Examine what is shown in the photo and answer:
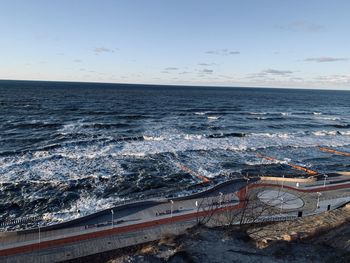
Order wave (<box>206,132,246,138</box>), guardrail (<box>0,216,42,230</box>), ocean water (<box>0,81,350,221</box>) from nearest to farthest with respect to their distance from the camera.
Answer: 1. guardrail (<box>0,216,42,230</box>)
2. ocean water (<box>0,81,350,221</box>)
3. wave (<box>206,132,246,138</box>)

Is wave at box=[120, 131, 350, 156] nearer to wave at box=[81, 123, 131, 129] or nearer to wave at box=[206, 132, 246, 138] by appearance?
wave at box=[206, 132, 246, 138]

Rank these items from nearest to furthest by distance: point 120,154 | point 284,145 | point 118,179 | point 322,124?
point 118,179, point 120,154, point 284,145, point 322,124

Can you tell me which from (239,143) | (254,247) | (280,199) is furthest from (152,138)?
(254,247)

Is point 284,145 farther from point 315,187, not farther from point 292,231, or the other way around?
point 292,231

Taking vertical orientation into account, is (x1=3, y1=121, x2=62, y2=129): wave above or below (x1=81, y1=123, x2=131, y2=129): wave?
below

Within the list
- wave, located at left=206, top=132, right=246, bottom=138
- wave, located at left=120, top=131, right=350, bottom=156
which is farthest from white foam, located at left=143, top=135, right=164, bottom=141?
wave, located at left=206, top=132, right=246, bottom=138

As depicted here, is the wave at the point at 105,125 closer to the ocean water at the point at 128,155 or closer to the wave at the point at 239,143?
the ocean water at the point at 128,155

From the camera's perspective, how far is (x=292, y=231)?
1673 centimetres

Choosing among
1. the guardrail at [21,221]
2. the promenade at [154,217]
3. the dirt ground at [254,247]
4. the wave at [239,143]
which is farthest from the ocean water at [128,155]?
the dirt ground at [254,247]

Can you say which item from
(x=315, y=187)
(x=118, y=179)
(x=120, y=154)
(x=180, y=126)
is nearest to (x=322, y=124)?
(x=180, y=126)

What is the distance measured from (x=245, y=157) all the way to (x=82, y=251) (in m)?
28.2

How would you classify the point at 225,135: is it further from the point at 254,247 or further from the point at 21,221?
the point at 254,247

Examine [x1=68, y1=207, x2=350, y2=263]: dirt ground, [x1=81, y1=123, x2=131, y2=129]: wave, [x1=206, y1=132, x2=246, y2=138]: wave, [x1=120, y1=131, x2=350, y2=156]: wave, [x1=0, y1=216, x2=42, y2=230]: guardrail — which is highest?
[x1=68, y1=207, x2=350, y2=263]: dirt ground

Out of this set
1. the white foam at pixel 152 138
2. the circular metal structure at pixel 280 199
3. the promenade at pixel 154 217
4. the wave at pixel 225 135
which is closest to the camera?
the promenade at pixel 154 217
